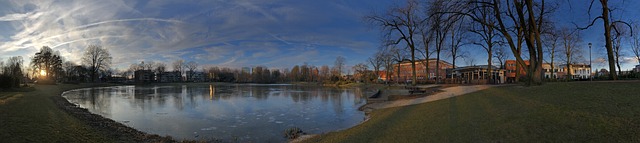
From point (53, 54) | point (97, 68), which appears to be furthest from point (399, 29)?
point (53, 54)

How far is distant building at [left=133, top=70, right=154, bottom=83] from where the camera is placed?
11650 cm

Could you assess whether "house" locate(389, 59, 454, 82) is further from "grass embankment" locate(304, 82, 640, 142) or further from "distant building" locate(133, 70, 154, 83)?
"distant building" locate(133, 70, 154, 83)

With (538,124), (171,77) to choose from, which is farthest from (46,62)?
(538,124)

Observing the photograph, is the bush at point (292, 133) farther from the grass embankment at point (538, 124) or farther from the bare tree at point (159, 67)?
the bare tree at point (159, 67)

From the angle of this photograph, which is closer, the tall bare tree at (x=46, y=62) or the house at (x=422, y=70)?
the tall bare tree at (x=46, y=62)

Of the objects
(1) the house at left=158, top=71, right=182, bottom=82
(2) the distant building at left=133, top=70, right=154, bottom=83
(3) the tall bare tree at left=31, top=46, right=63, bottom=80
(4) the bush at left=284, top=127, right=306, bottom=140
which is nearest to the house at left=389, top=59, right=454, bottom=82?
(4) the bush at left=284, top=127, right=306, bottom=140

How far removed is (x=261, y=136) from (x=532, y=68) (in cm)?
1400

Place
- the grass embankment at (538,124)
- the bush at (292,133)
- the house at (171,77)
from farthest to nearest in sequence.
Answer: the house at (171,77), the bush at (292,133), the grass embankment at (538,124)

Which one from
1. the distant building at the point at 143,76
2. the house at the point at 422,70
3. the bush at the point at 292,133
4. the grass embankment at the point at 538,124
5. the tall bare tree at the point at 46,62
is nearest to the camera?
the grass embankment at the point at 538,124

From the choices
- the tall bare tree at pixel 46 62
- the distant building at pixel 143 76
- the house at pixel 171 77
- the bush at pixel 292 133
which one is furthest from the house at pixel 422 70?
the house at pixel 171 77

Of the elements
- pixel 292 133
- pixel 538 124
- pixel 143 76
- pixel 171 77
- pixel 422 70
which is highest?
pixel 422 70

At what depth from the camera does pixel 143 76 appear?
120 metres

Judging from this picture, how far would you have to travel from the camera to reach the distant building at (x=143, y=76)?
116 m

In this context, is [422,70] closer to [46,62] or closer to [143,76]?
[46,62]
